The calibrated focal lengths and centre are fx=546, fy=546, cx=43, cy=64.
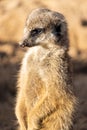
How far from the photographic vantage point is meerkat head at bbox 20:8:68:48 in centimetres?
461

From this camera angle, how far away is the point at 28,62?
186 inches

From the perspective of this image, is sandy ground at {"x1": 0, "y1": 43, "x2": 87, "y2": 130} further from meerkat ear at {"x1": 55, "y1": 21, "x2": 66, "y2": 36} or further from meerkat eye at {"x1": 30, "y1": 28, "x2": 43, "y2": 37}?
meerkat eye at {"x1": 30, "y1": 28, "x2": 43, "y2": 37}

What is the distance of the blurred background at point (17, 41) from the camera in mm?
7348

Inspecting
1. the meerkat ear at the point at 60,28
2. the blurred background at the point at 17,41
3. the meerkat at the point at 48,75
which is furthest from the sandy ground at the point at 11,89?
the meerkat ear at the point at 60,28

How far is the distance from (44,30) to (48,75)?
39 cm

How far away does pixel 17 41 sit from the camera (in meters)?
9.20

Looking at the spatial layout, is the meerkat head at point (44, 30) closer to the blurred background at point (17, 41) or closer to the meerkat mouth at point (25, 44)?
the meerkat mouth at point (25, 44)

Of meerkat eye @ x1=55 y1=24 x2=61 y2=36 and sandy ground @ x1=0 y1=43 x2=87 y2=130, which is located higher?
meerkat eye @ x1=55 y1=24 x2=61 y2=36

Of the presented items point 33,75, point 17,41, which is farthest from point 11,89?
point 33,75

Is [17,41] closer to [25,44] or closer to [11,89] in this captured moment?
[11,89]

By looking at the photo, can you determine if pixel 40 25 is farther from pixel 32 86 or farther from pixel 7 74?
pixel 7 74

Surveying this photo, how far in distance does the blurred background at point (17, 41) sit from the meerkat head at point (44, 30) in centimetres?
190

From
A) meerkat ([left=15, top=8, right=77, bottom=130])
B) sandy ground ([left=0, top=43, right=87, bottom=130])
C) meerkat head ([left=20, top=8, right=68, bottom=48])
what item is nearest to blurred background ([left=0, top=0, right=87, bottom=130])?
sandy ground ([left=0, top=43, right=87, bottom=130])

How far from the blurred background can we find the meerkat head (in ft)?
6.23
